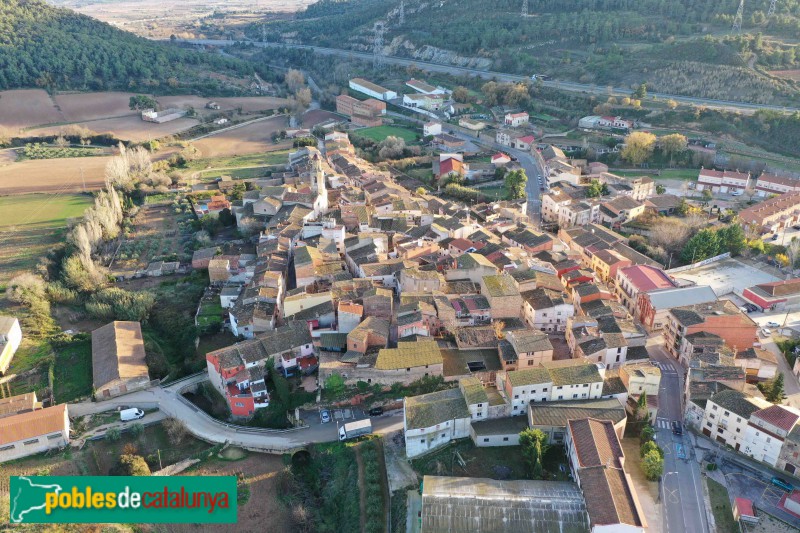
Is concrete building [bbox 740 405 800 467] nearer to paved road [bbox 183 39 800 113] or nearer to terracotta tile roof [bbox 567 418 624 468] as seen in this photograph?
terracotta tile roof [bbox 567 418 624 468]

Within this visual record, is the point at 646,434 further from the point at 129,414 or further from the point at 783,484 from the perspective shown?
the point at 129,414

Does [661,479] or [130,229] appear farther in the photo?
[130,229]

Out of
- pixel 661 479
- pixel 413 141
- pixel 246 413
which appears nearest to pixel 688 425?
pixel 661 479

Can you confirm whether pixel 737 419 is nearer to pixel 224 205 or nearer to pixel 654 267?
pixel 654 267

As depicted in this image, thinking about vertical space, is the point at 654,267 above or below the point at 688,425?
above

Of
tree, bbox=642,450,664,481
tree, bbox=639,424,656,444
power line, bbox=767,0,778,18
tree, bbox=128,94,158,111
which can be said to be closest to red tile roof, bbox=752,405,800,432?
tree, bbox=639,424,656,444

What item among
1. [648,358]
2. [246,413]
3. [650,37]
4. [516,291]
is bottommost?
[246,413]
